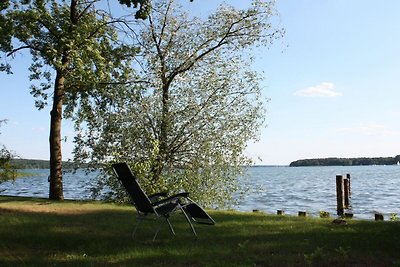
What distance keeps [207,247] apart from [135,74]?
11.8m

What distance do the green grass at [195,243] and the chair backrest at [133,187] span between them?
0.53 metres

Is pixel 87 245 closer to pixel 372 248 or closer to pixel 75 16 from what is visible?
pixel 372 248

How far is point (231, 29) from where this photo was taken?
19.5m

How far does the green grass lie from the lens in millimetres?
5773

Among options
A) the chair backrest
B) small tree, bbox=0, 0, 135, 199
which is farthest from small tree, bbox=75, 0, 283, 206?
the chair backrest

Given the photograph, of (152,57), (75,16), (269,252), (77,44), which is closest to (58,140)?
(77,44)

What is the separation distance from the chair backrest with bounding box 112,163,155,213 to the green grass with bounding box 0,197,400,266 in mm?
528

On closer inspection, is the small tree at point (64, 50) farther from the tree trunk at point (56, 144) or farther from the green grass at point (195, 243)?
the green grass at point (195, 243)

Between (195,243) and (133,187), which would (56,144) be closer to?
(133,187)

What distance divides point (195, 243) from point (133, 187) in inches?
50.3

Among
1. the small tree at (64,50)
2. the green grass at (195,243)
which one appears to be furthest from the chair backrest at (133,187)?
the small tree at (64,50)

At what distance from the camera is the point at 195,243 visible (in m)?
6.97

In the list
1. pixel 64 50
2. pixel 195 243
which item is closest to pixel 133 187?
pixel 195 243

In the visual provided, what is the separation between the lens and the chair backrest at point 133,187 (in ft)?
23.6
